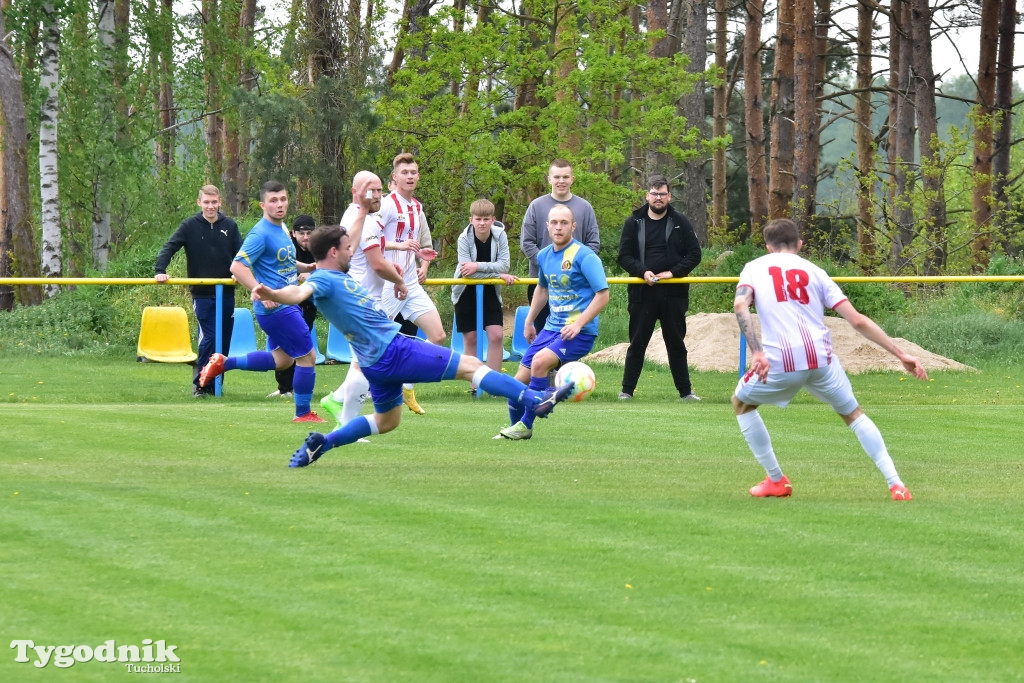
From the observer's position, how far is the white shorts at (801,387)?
8352 mm

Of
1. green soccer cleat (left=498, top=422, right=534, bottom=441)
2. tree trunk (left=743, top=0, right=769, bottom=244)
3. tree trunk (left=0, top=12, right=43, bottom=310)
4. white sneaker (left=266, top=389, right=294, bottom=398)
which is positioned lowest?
green soccer cleat (left=498, top=422, right=534, bottom=441)

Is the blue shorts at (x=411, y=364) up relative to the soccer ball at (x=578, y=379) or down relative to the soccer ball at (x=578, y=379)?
up

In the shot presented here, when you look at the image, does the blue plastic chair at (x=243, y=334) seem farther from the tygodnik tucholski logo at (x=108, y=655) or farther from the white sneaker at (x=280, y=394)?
the tygodnik tucholski logo at (x=108, y=655)

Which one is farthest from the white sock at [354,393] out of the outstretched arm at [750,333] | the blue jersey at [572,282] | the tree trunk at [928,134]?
the tree trunk at [928,134]

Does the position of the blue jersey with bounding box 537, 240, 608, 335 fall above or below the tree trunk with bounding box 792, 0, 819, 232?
below

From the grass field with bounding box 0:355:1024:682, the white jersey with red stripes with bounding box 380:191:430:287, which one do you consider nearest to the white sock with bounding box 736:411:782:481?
the grass field with bounding box 0:355:1024:682

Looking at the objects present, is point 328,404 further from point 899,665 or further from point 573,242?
point 899,665

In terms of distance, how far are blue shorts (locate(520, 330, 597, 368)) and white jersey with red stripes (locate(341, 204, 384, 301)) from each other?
151cm

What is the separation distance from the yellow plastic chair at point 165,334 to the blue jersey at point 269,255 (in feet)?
24.1

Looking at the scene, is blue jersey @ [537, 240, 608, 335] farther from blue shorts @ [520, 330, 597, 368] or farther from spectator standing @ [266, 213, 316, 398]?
spectator standing @ [266, 213, 316, 398]

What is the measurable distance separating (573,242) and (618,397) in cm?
487

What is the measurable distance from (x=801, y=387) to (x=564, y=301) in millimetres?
3212

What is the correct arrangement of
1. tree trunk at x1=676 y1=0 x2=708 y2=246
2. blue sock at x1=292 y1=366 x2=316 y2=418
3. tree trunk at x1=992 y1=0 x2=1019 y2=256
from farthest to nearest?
1. tree trunk at x1=992 y1=0 x2=1019 y2=256
2. tree trunk at x1=676 y1=0 x2=708 y2=246
3. blue sock at x1=292 y1=366 x2=316 y2=418

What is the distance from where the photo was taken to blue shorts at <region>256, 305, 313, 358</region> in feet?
40.0
